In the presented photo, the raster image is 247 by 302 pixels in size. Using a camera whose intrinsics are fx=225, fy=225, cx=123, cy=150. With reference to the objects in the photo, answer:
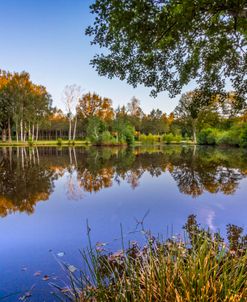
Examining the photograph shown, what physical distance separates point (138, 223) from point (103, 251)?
1.68 m

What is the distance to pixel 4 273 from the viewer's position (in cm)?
336

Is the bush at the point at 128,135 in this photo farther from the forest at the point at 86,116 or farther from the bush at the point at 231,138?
the bush at the point at 231,138

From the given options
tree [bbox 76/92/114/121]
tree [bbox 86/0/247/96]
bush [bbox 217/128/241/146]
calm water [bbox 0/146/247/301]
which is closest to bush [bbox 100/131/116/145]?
tree [bbox 76/92/114/121]

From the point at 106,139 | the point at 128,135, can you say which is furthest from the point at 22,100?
the point at 128,135

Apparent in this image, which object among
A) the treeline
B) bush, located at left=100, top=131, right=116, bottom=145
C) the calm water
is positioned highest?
the treeline

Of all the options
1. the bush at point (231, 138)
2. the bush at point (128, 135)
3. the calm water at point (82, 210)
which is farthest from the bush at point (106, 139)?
the calm water at point (82, 210)

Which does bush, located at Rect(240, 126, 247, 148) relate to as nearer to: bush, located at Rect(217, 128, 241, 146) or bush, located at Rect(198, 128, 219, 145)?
bush, located at Rect(217, 128, 241, 146)

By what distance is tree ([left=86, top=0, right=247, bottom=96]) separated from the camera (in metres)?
4.81

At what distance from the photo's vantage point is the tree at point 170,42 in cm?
481

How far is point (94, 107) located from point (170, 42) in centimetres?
5010

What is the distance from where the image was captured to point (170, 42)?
21.5 feet

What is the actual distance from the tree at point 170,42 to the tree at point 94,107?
1863 inches

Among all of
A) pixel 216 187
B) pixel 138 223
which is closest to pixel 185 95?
pixel 216 187

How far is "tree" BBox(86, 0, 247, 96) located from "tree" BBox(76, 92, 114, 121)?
47.3m
